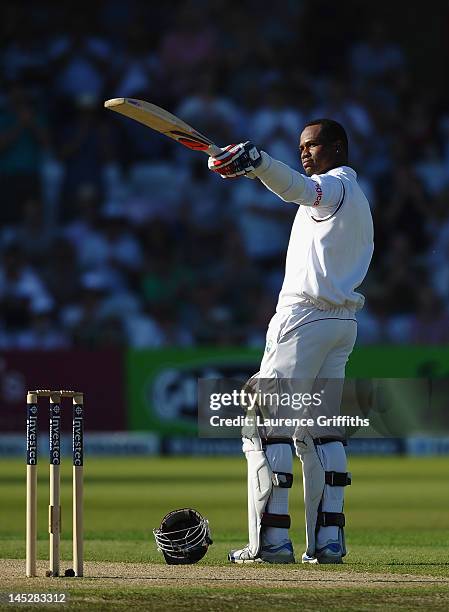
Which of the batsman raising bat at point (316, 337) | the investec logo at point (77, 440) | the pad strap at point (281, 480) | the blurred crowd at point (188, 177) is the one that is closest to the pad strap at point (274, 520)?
the batsman raising bat at point (316, 337)

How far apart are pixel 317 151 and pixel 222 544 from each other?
2345 mm

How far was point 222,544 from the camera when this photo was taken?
23.7ft

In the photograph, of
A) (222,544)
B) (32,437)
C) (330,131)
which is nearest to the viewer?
(32,437)

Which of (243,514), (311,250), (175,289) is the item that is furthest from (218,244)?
(311,250)

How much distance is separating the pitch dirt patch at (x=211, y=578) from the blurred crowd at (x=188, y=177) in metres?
9.77

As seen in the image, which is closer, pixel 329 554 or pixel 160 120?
pixel 160 120

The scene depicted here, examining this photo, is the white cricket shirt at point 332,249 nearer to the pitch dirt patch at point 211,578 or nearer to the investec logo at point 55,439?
the pitch dirt patch at point 211,578

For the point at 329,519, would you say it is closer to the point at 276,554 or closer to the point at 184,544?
the point at 276,554

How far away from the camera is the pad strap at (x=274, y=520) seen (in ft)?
19.2

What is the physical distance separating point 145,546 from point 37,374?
8.50 m

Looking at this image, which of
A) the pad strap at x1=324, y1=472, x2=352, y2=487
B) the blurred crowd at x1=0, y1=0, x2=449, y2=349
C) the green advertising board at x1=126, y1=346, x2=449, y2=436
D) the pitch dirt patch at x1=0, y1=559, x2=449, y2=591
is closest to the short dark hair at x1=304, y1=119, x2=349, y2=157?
the pad strap at x1=324, y1=472, x2=352, y2=487

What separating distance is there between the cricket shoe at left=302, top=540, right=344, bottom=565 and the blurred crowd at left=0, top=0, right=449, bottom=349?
9.50 metres

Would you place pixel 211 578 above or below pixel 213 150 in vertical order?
below

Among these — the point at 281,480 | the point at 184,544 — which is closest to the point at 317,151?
the point at 281,480
